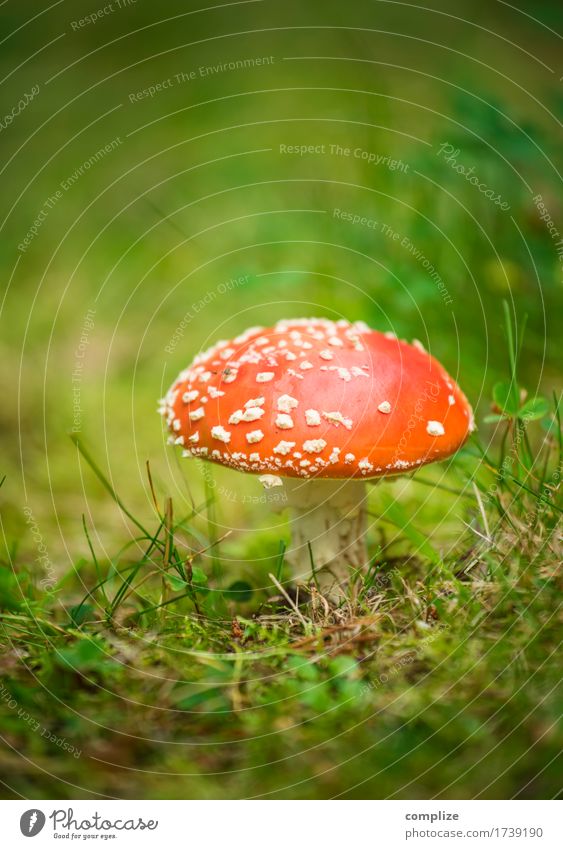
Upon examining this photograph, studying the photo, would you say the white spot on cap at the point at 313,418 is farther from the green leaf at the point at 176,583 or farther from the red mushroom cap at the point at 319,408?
the green leaf at the point at 176,583

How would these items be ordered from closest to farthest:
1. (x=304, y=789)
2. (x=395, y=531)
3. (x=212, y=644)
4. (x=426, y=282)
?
(x=304, y=789) < (x=212, y=644) < (x=395, y=531) < (x=426, y=282)

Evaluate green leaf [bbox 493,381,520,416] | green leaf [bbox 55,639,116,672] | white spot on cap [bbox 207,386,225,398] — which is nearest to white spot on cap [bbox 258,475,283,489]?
white spot on cap [bbox 207,386,225,398]

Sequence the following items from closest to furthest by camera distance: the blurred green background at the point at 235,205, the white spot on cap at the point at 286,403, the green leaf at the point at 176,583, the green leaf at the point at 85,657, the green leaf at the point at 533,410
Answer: the green leaf at the point at 85,657 → the white spot on cap at the point at 286,403 → the green leaf at the point at 176,583 → the green leaf at the point at 533,410 → the blurred green background at the point at 235,205

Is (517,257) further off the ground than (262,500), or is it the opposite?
(517,257)

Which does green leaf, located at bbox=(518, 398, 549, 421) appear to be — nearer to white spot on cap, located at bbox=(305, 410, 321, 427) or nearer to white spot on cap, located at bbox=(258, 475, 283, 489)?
white spot on cap, located at bbox=(305, 410, 321, 427)

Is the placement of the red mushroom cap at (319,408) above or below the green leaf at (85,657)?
above

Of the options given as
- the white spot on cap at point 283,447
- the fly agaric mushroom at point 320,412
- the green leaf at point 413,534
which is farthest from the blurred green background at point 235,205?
the white spot on cap at point 283,447

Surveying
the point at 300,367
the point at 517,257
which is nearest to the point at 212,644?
the point at 300,367
